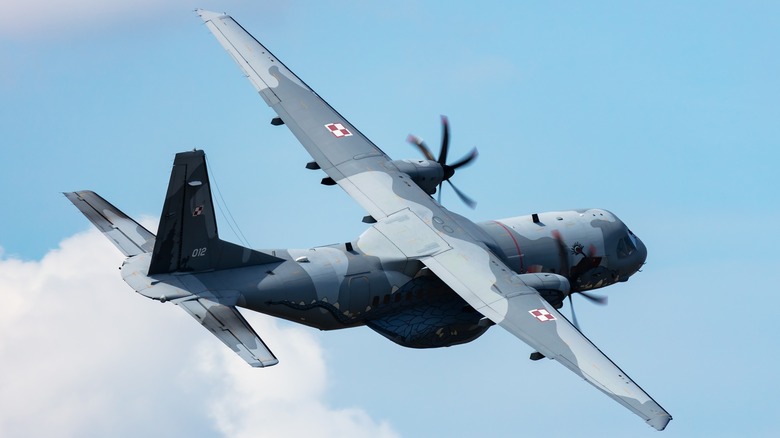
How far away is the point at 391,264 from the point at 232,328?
7329 millimetres

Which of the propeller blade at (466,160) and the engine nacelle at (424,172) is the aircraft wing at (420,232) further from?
the propeller blade at (466,160)

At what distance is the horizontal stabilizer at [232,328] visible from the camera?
48.2 m

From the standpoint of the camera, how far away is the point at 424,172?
2331 inches

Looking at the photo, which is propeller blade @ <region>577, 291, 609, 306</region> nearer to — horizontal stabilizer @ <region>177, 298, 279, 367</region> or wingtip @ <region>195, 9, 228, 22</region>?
horizontal stabilizer @ <region>177, 298, 279, 367</region>

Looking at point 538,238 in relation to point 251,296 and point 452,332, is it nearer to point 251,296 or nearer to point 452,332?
point 452,332

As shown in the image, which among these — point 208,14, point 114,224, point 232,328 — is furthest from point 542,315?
point 208,14

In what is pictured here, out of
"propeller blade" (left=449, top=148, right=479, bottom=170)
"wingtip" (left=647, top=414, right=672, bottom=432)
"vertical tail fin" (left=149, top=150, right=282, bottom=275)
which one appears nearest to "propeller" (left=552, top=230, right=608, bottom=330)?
"propeller blade" (left=449, top=148, right=479, bottom=170)

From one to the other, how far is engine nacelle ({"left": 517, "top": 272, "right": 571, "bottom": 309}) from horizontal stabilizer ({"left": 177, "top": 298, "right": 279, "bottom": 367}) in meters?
10.4

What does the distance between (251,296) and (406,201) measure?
7.95 metres

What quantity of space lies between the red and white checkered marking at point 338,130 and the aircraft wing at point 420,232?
42 mm

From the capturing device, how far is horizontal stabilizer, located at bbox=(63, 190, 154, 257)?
53.0 metres

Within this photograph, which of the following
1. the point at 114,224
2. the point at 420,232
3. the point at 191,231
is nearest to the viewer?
the point at 191,231

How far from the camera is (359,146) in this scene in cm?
6000

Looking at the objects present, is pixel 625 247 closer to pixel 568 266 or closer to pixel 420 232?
pixel 568 266
